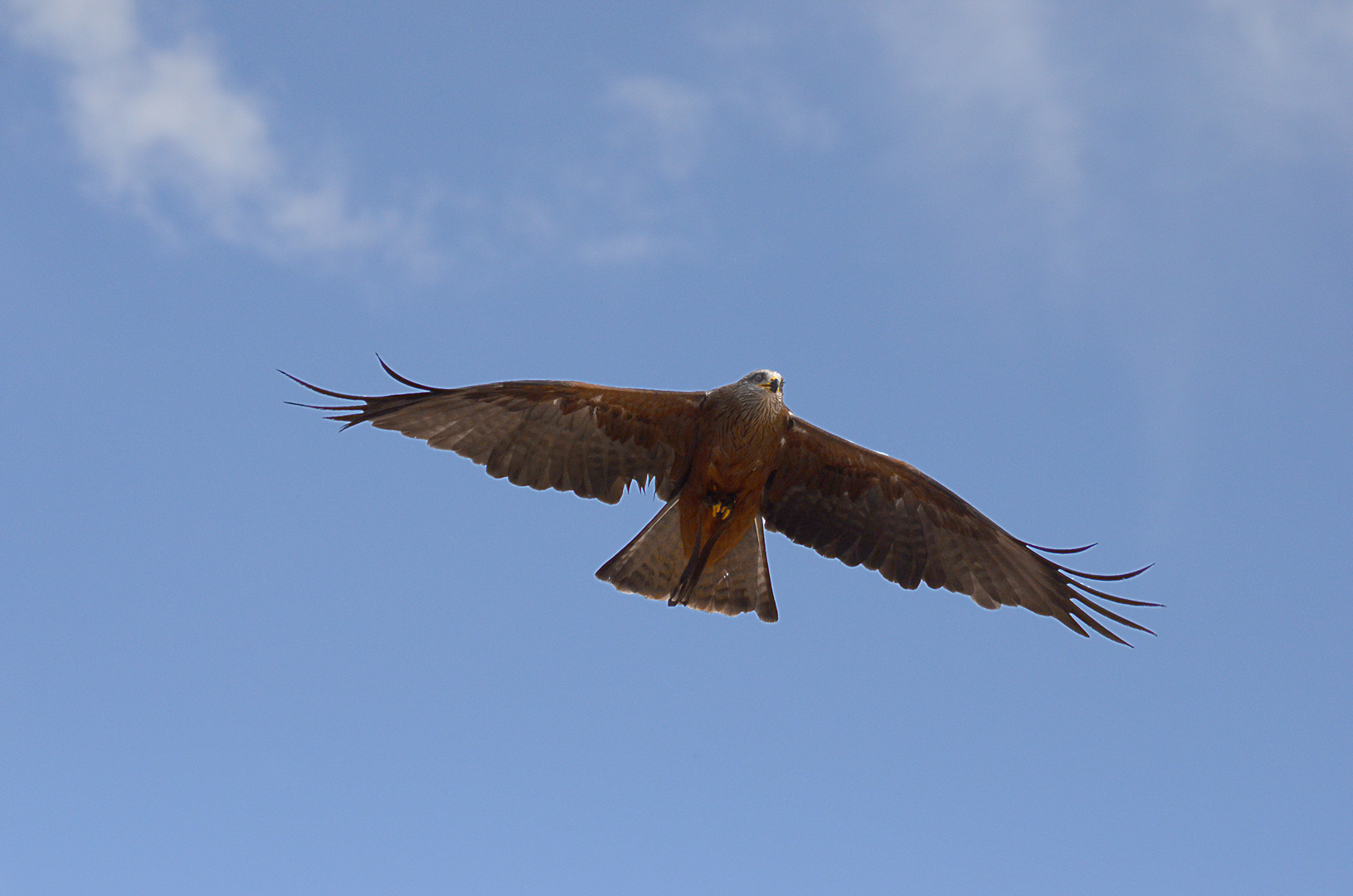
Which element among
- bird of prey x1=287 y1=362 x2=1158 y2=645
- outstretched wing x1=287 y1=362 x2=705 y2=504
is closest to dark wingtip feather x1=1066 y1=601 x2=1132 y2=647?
bird of prey x1=287 y1=362 x2=1158 y2=645

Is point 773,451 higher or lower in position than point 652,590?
higher

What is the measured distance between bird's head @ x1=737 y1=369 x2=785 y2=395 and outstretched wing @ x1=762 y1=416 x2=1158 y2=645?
2.33 feet

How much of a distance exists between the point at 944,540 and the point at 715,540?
2.02 m

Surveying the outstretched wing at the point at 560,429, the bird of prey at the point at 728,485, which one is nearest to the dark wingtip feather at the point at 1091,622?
the bird of prey at the point at 728,485

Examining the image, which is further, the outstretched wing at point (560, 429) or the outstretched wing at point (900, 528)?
the outstretched wing at point (900, 528)

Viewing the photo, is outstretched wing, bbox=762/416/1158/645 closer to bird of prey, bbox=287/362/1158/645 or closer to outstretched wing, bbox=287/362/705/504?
bird of prey, bbox=287/362/1158/645

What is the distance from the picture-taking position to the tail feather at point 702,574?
947 cm

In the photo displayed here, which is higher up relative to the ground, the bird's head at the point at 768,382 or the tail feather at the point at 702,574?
the bird's head at the point at 768,382

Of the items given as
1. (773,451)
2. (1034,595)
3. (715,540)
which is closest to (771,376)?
(773,451)

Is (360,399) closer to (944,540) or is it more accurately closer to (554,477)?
(554,477)

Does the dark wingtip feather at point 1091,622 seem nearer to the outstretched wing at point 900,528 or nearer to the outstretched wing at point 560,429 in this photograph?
the outstretched wing at point 900,528

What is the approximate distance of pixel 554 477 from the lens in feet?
31.3

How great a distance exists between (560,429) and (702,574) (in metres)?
1.61

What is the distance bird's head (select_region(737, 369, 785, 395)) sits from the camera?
356 inches
